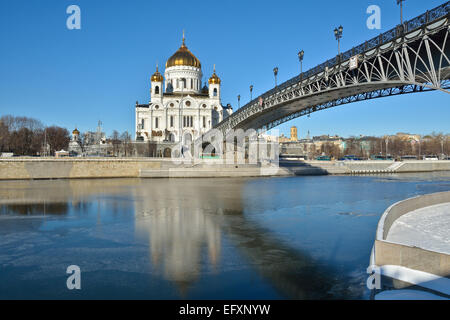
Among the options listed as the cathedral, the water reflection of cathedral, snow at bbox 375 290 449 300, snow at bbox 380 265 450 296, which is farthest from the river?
the cathedral

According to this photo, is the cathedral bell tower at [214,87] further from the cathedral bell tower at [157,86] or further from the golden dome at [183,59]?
the cathedral bell tower at [157,86]

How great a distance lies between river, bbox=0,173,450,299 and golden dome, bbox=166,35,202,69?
46.0 metres

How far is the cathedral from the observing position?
179 feet

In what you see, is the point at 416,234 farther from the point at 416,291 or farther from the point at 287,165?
the point at 287,165

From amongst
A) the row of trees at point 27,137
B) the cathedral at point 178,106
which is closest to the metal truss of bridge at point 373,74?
the cathedral at point 178,106

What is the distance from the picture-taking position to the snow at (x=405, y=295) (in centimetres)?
504

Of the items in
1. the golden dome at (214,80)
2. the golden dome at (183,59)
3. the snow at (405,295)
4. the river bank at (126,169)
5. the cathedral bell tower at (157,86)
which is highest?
the golden dome at (183,59)

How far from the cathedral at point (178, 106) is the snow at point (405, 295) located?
47.1 meters

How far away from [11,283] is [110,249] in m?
2.46

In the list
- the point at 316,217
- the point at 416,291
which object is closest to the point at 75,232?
the point at 316,217

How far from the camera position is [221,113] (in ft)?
192

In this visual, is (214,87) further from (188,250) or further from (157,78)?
(188,250)

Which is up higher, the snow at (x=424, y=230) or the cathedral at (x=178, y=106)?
the cathedral at (x=178, y=106)
